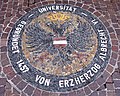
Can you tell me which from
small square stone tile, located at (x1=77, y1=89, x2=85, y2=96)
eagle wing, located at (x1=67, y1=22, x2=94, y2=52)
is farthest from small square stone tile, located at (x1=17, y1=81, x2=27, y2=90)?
eagle wing, located at (x1=67, y1=22, x2=94, y2=52)

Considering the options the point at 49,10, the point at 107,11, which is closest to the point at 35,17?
the point at 49,10

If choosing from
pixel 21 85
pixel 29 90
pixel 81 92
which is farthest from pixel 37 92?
pixel 81 92

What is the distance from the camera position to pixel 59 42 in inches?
137

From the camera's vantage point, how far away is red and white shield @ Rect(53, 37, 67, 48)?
11.4ft

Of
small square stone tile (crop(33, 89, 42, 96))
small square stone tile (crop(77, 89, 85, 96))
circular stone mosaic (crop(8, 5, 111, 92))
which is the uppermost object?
circular stone mosaic (crop(8, 5, 111, 92))

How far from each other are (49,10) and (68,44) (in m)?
0.79

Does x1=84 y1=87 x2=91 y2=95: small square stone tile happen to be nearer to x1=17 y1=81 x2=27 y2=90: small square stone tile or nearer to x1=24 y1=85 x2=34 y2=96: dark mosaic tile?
x1=24 y1=85 x2=34 y2=96: dark mosaic tile

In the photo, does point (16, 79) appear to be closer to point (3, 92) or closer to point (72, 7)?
point (3, 92)

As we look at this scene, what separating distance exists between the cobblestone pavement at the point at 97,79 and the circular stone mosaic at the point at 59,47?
0.08m

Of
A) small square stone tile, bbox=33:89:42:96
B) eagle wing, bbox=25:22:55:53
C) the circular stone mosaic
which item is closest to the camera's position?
small square stone tile, bbox=33:89:42:96

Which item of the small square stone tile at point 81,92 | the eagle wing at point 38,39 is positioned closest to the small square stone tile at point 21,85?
the eagle wing at point 38,39

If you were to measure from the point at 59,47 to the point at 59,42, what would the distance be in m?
0.08

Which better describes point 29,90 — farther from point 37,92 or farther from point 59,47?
point 59,47

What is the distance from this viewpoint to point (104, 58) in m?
3.38
